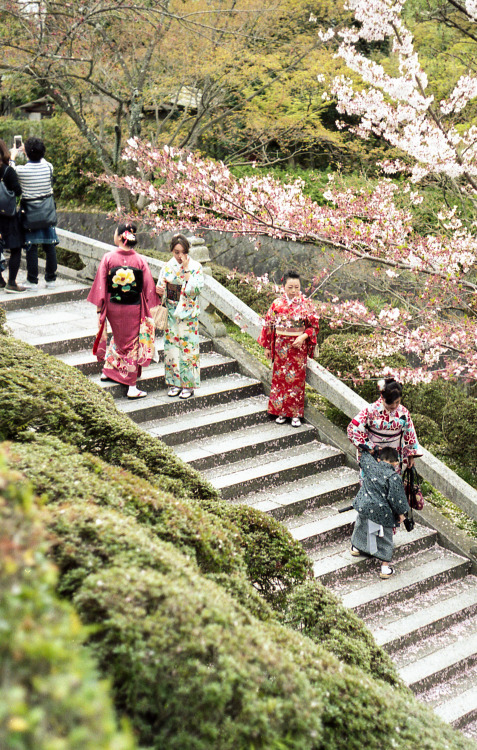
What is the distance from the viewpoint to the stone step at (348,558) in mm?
6168

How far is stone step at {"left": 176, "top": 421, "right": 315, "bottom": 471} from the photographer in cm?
706

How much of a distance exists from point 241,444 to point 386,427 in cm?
176

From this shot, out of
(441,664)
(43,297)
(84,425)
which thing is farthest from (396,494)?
(43,297)

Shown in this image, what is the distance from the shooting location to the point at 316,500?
701cm

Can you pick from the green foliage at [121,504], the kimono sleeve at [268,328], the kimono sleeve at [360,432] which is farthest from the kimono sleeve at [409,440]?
the green foliage at [121,504]

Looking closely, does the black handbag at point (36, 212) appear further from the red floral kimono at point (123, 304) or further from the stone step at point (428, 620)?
the stone step at point (428, 620)

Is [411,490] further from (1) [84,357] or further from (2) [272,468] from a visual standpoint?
(1) [84,357]

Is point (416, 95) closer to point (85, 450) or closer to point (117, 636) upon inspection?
point (85, 450)

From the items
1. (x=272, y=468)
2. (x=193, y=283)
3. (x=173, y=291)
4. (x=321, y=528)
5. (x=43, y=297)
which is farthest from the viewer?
(x=43, y=297)

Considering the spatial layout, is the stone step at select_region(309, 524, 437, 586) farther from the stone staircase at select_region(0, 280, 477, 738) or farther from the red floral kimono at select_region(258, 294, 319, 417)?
the red floral kimono at select_region(258, 294, 319, 417)

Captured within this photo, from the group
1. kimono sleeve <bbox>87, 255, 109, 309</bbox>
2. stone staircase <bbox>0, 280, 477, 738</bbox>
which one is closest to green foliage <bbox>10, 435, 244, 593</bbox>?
stone staircase <bbox>0, 280, 477, 738</bbox>

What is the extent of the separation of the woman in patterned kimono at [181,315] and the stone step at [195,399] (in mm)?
127

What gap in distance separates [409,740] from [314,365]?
538cm

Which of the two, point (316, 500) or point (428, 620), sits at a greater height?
point (316, 500)
